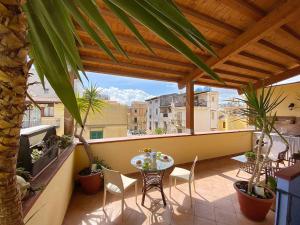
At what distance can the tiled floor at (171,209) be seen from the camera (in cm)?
239

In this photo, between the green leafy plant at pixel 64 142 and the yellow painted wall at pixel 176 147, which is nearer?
the green leafy plant at pixel 64 142

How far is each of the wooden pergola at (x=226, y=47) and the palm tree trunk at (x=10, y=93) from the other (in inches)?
64.2

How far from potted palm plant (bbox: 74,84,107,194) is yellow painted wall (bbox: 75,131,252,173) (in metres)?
0.26

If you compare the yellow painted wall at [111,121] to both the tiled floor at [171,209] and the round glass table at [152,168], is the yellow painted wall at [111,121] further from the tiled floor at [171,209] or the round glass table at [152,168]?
the round glass table at [152,168]

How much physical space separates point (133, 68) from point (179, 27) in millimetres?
3654

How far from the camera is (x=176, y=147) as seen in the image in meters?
4.63

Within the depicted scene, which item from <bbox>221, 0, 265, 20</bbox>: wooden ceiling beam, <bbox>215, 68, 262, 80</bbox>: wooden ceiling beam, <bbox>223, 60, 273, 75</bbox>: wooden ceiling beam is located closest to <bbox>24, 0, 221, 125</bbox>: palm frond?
<bbox>221, 0, 265, 20</bbox>: wooden ceiling beam

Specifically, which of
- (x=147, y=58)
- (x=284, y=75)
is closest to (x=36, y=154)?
(x=147, y=58)

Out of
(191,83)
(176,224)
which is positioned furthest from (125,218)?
(191,83)

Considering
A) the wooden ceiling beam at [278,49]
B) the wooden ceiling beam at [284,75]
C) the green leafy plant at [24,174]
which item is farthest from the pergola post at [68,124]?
the wooden ceiling beam at [284,75]

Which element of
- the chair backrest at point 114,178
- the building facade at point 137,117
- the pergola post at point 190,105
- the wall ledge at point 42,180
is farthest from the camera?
the building facade at point 137,117

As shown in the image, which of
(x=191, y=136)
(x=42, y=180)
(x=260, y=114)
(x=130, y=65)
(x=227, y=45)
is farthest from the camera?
(x=191, y=136)

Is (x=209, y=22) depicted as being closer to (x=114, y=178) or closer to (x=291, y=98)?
(x=114, y=178)

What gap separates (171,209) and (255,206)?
3.79 feet
